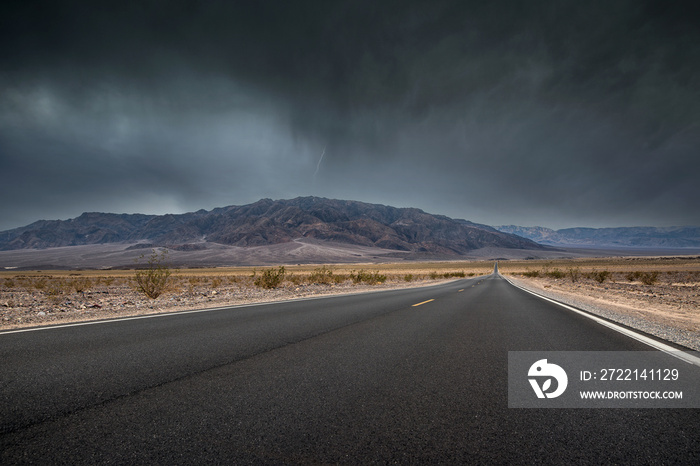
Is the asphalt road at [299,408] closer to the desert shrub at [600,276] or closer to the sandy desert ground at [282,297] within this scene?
the sandy desert ground at [282,297]

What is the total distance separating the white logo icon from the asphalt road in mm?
347

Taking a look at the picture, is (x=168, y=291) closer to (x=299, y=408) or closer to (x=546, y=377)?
(x=299, y=408)

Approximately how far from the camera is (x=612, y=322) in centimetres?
764

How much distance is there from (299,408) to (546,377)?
9.61ft

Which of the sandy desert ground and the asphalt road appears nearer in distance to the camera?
the asphalt road

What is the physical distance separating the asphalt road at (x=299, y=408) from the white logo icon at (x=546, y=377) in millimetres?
347

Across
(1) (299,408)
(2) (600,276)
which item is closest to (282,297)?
(1) (299,408)

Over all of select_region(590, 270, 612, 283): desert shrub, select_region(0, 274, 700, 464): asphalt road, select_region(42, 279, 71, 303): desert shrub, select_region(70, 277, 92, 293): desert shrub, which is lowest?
select_region(70, 277, 92, 293): desert shrub

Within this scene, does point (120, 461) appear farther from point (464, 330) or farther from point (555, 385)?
point (464, 330)

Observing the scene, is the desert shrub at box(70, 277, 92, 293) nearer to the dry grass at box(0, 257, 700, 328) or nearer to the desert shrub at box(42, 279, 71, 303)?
the dry grass at box(0, 257, 700, 328)

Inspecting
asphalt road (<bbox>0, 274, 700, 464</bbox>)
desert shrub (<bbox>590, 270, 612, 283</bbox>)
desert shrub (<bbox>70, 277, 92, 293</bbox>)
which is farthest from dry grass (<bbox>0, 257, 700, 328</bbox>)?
asphalt road (<bbox>0, 274, 700, 464</bbox>)

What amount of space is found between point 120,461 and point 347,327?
5047 millimetres

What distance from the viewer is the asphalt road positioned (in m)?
2.17

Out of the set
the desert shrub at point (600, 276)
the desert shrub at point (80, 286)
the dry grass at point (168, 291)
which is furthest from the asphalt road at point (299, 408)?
the desert shrub at point (600, 276)
